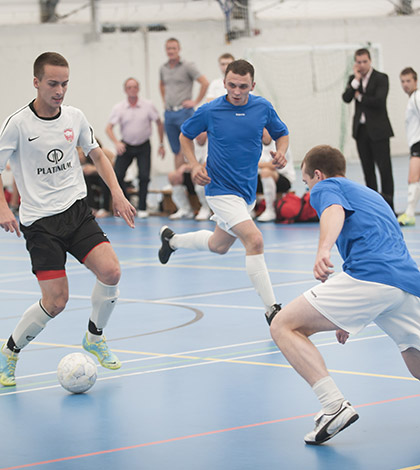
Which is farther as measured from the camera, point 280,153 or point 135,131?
point 135,131

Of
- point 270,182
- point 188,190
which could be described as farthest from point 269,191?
point 188,190

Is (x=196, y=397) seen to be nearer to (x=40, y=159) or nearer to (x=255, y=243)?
(x=40, y=159)

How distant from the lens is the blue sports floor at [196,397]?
4.04 meters

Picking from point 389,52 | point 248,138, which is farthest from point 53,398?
point 389,52

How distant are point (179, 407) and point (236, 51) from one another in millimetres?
24418

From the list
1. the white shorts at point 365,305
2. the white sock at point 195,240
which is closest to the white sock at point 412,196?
the white sock at point 195,240

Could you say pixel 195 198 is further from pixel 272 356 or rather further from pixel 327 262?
pixel 327 262

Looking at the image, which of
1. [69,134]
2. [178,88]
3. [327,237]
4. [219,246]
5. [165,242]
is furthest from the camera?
[178,88]

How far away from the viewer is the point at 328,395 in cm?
414

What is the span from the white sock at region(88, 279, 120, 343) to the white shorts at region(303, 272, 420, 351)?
1.71 metres

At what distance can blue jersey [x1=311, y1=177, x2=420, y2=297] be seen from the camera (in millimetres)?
4184

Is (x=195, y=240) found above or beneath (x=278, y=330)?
beneath

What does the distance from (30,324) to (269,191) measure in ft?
30.2

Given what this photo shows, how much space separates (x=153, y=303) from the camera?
8.21 m
